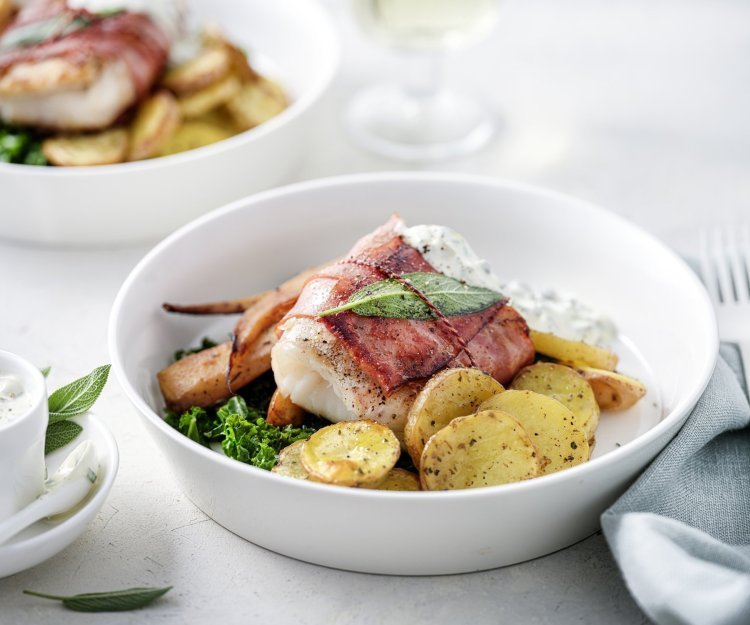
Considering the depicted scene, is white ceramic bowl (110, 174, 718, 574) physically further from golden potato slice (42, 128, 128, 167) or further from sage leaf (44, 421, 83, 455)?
golden potato slice (42, 128, 128, 167)

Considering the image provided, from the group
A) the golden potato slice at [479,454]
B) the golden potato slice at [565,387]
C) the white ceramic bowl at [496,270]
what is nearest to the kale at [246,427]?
the white ceramic bowl at [496,270]

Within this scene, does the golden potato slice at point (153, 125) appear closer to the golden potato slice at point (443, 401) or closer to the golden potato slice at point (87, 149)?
the golden potato slice at point (87, 149)

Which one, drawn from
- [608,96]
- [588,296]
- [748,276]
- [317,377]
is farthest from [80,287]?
[608,96]

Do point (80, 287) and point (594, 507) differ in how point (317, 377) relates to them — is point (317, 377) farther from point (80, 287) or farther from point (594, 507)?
point (80, 287)

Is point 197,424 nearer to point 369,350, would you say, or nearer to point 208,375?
point 208,375

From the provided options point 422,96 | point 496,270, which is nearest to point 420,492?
point 496,270

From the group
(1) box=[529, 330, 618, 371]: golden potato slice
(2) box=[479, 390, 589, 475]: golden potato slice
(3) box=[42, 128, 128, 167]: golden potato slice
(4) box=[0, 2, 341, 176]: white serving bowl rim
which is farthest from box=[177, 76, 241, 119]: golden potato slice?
(2) box=[479, 390, 589, 475]: golden potato slice
